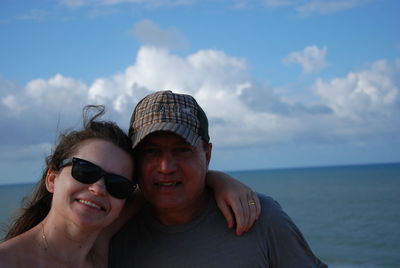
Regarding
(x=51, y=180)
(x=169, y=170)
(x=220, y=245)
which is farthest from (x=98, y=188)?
(x=220, y=245)

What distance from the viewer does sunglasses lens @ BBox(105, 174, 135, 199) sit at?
10.2ft

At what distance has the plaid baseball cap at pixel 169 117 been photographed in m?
3.36

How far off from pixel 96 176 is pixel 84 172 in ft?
0.27

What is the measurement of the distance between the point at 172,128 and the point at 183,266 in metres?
0.98

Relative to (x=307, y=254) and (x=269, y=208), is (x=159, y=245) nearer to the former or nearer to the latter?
(x=269, y=208)

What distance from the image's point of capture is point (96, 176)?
3.06m

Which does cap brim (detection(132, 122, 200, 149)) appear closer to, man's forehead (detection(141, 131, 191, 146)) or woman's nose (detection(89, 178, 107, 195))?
man's forehead (detection(141, 131, 191, 146))

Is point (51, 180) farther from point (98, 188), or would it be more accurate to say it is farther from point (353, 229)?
point (353, 229)

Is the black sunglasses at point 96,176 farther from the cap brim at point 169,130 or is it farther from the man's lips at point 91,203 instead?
the cap brim at point 169,130

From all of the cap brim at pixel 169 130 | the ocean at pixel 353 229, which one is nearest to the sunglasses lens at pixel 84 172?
the cap brim at pixel 169 130

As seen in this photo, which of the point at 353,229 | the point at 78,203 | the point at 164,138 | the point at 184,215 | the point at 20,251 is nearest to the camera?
the point at 20,251

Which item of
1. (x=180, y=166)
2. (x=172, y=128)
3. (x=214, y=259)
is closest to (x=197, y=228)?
(x=214, y=259)

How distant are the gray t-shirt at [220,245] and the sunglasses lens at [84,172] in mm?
799

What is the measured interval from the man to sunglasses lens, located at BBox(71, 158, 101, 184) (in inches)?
15.8
